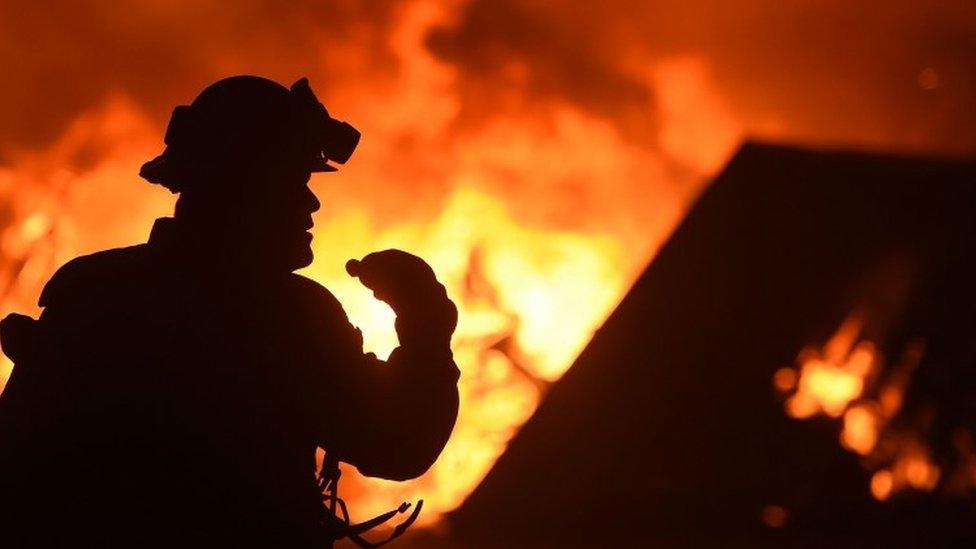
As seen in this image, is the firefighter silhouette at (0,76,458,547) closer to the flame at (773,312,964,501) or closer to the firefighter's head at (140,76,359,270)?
the firefighter's head at (140,76,359,270)

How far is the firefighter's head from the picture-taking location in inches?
77.0

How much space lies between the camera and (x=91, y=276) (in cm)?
187

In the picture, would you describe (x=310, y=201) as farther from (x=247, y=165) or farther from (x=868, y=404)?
(x=868, y=404)

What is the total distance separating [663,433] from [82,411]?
7.77 metres

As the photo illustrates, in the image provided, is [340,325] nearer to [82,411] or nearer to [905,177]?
[82,411]

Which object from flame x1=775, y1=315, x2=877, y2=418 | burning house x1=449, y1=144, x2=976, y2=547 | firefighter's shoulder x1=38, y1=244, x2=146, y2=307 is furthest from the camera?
flame x1=775, y1=315, x2=877, y2=418

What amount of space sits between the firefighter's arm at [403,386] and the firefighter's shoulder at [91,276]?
1.08 feet

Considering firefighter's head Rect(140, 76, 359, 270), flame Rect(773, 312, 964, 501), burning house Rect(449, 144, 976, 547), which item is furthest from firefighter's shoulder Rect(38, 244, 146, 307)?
flame Rect(773, 312, 964, 501)

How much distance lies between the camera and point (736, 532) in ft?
31.2

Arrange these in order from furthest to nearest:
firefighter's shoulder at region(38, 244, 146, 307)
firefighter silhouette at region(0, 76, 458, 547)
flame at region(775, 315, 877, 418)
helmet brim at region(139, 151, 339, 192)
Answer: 1. flame at region(775, 315, 877, 418)
2. helmet brim at region(139, 151, 339, 192)
3. firefighter's shoulder at region(38, 244, 146, 307)
4. firefighter silhouette at region(0, 76, 458, 547)

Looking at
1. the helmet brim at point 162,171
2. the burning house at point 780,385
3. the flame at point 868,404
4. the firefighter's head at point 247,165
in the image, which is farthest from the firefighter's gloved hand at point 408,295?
the flame at point 868,404

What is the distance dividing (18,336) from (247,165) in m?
0.42

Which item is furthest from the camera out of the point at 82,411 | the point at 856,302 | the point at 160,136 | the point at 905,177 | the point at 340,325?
the point at 856,302

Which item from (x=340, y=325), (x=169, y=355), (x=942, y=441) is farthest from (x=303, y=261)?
(x=942, y=441)
